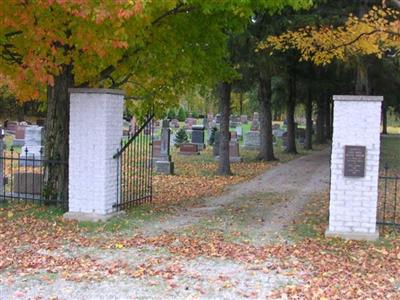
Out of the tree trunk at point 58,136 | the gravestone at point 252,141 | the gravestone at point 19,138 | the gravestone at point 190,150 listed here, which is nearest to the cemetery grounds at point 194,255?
the tree trunk at point 58,136

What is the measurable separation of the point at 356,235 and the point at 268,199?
13.9 feet

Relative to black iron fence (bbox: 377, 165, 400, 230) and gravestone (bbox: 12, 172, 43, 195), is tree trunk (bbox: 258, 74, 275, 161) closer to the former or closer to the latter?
black iron fence (bbox: 377, 165, 400, 230)

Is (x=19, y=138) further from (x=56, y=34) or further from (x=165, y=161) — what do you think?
(x=56, y=34)

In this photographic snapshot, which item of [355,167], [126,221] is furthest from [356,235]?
[126,221]

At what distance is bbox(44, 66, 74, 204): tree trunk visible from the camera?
10.6m

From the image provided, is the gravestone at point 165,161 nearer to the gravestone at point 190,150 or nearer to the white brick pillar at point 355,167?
the gravestone at point 190,150

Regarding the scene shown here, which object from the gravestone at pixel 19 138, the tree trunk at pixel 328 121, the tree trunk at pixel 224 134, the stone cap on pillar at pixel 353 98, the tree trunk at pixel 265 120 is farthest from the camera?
the tree trunk at pixel 328 121

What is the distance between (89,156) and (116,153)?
487 millimetres

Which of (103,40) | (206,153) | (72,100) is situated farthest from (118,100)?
(206,153)

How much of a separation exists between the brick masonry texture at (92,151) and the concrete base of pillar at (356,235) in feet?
12.4

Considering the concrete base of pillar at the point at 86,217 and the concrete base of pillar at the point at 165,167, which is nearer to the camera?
the concrete base of pillar at the point at 86,217

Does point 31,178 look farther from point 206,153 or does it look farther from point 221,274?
point 206,153

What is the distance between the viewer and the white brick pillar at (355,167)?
28.0ft

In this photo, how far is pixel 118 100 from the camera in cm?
994
